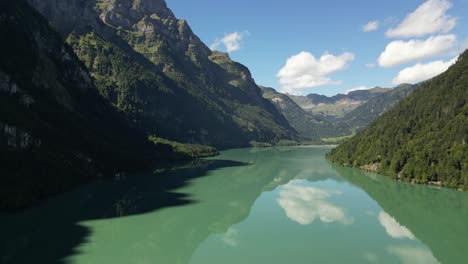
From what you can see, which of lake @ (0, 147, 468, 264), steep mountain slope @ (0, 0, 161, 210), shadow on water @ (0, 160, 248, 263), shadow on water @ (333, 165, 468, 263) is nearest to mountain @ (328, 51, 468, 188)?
shadow on water @ (333, 165, 468, 263)

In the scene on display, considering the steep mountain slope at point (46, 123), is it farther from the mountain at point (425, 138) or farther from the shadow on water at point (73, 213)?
the mountain at point (425, 138)

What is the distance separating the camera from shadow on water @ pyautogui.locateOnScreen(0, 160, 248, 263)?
47438 millimetres

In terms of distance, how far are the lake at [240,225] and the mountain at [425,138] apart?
24.1 feet

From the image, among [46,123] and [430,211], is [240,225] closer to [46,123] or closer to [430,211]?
[430,211]

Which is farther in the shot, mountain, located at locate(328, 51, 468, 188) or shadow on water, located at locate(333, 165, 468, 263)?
mountain, located at locate(328, 51, 468, 188)

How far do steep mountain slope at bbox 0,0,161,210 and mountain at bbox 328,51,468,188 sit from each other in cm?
8522

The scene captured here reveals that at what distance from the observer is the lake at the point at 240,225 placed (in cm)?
4734

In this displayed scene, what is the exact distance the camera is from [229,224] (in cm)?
6456

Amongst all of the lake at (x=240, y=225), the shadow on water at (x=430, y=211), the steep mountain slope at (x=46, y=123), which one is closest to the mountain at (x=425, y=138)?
the shadow on water at (x=430, y=211)

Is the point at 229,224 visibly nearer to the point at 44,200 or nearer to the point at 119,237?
the point at 119,237

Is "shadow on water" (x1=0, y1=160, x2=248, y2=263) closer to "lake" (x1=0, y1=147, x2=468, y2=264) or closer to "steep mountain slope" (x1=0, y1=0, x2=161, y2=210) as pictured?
"lake" (x1=0, y1=147, x2=468, y2=264)

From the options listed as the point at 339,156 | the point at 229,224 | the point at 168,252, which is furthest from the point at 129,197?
the point at 339,156

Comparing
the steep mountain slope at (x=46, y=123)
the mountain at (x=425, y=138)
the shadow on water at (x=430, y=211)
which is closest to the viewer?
the shadow on water at (x=430, y=211)

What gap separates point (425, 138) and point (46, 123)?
359 ft
